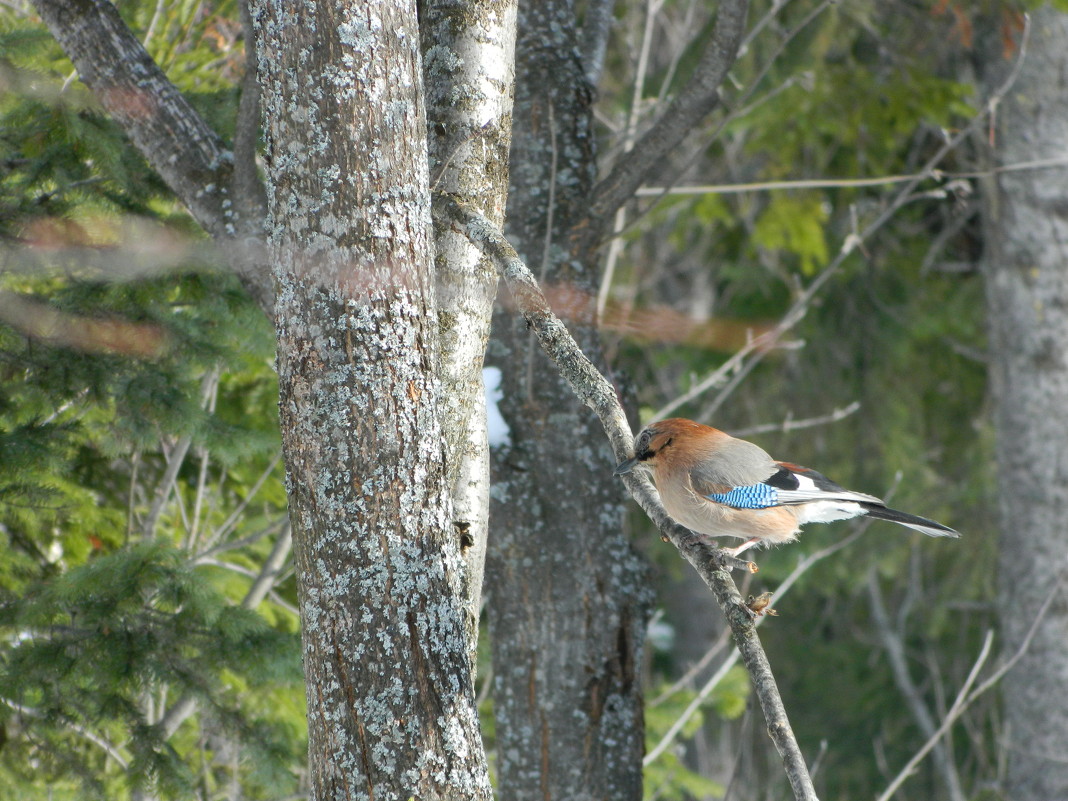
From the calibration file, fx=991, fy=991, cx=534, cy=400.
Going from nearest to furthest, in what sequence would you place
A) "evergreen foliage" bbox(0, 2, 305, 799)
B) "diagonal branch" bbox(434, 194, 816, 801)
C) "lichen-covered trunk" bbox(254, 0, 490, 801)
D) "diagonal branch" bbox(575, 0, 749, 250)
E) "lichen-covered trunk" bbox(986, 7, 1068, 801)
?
"diagonal branch" bbox(434, 194, 816, 801), "lichen-covered trunk" bbox(254, 0, 490, 801), "evergreen foliage" bbox(0, 2, 305, 799), "diagonal branch" bbox(575, 0, 749, 250), "lichen-covered trunk" bbox(986, 7, 1068, 801)

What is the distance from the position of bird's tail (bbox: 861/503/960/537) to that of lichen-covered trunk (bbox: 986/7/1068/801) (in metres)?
4.11

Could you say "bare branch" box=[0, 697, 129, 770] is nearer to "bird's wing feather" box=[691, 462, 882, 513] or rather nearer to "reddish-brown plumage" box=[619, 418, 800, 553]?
"reddish-brown plumage" box=[619, 418, 800, 553]

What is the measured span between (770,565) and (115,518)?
6.35 metres

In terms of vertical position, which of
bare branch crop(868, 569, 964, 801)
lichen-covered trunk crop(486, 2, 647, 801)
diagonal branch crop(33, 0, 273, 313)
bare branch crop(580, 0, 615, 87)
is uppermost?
bare branch crop(580, 0, 615, 87)

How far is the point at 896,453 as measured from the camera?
866 cm

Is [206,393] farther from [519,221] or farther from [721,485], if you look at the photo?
[721,485]

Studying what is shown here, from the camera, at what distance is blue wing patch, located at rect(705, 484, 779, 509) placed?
2932mm

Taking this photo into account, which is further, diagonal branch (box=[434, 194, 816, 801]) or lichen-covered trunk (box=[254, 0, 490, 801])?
lichen-covered trunk (box=[254, 0, 490, 801])

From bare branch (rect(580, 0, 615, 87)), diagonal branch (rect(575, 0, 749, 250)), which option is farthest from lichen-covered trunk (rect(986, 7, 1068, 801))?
diagonal branch (rect(575, 0, 749, 250))

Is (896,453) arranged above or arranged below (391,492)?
below

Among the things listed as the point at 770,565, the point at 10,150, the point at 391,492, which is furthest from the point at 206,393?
the point at 770,565

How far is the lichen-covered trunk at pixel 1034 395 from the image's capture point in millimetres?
6227

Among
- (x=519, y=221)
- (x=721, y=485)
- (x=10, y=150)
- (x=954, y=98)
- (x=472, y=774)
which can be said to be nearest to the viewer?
(x=472, y=774)

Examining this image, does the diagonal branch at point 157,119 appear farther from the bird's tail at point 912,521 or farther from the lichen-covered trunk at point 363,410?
the bird's tail at point 912,521
